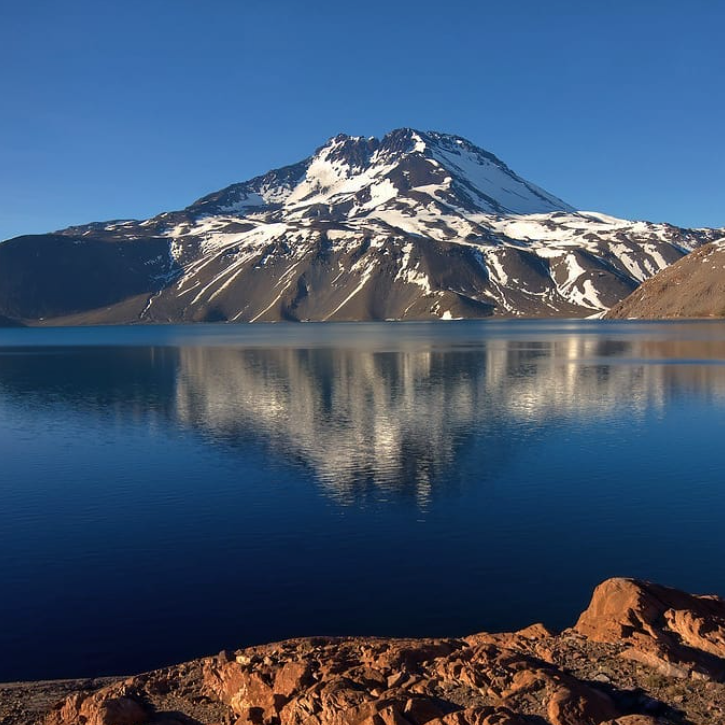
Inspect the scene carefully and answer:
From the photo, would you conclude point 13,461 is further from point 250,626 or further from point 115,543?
point 250,626

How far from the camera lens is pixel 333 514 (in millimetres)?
38281

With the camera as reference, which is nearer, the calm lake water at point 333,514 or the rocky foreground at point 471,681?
the rocky foreground at point 471,681

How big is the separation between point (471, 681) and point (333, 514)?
21.5 m

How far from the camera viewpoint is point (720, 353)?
136 meters

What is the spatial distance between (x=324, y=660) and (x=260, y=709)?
2.47 metres

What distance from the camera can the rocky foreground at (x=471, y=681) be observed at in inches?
625

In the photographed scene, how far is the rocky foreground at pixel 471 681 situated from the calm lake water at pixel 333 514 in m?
3.95

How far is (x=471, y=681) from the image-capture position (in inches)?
677

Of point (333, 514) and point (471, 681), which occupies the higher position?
point (471, 681)

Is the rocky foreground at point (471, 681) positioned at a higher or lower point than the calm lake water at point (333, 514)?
higher

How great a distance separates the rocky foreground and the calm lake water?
3948 mm

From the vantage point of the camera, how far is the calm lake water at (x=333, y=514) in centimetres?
A: 2591

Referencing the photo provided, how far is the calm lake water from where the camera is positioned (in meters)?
25.9

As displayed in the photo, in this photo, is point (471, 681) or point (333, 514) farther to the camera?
point (333, 514)
